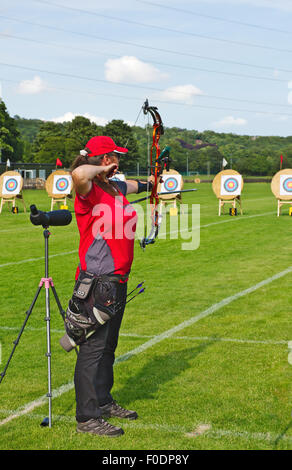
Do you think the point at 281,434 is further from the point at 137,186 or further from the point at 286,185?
the point at 286,185

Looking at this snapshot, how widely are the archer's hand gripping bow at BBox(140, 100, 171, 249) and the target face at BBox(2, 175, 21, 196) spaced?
19.0m

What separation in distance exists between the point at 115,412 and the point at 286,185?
760 inches

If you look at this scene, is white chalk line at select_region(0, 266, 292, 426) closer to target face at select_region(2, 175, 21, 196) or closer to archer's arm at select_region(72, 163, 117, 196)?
archer's arm at select_region(72, 163, 117, 196)

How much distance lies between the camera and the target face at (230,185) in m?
22.8

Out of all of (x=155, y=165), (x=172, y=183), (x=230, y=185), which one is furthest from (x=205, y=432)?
(x=172, y=183)

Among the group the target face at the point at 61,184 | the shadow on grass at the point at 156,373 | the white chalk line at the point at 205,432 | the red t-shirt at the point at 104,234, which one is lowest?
the white chalk line at the point at 205,432

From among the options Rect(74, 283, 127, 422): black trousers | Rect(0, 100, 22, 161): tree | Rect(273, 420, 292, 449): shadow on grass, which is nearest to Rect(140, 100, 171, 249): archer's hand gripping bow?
Rect(74, 283, 127, 422): black trousers

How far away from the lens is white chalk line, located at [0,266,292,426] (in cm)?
465

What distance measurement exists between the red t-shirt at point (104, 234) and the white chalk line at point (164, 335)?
4.10ft

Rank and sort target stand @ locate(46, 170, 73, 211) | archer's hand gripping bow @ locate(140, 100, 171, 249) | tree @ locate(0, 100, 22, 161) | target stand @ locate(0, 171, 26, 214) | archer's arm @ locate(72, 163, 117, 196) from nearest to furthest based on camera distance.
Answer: archer's arm @ locate(72, 163, 117, 196) < archer's hand gripping bow @ locate(140, 100, 171, 249) < target stand @ locate(0, 171, 26, 214) < target stand @ locate(46, 170, 73, 211) < tree @ locate(0, 100, 22, 161)

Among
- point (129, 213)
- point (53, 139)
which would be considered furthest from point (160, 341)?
point (53, 139)

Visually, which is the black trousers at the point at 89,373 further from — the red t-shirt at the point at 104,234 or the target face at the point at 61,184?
the target face at the point at 61,184

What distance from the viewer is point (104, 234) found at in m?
4.14

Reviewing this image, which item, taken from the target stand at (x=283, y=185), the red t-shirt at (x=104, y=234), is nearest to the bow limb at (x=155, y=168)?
the red t-shirt at (x=104, y=234)
